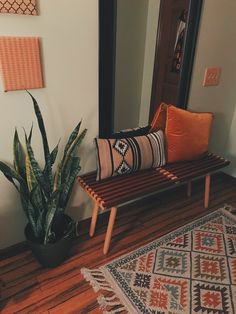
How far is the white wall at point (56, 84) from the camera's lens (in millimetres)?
1280

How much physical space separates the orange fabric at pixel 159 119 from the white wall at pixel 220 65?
13.1 inches

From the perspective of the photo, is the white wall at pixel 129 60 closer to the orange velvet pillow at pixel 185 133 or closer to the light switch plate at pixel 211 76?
the orange velvet pillow at pixel 185 133

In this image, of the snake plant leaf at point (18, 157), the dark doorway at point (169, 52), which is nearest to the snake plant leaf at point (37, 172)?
the snake plant leaf at point (18, 157)

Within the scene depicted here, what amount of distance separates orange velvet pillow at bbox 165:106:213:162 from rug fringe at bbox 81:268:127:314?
966 millimetres

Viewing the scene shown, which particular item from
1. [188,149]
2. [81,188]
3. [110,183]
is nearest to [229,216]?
[188,149]

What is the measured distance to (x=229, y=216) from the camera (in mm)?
2107

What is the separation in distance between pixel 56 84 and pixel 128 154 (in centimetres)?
64

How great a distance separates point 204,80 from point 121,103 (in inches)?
31.0

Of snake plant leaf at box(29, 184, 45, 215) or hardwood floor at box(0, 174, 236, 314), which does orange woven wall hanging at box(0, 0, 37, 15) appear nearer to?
snake plant leaf at box(29, 184, 45, 215)

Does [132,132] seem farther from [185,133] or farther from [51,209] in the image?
[51,209]

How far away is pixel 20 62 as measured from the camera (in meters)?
1.27

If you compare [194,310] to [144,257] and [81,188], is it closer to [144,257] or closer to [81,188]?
[144,257]

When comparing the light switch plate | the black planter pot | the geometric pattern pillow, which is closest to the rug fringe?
the black planter pot

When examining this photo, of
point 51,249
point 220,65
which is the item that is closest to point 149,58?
point 220,65
